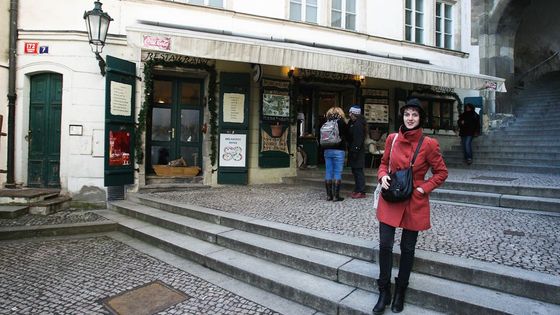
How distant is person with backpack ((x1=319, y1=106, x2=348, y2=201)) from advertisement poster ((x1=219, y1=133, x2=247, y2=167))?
10.2 feet

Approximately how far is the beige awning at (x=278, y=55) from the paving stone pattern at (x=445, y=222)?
2.87 meters

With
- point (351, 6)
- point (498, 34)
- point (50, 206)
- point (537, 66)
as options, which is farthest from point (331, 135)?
point (537, 66)

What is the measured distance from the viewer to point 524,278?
2920mm

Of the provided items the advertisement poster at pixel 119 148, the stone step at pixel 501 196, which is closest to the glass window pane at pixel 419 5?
the stone step at pixel 501 196

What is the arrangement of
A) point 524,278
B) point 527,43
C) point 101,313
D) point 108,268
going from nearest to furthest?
point 524,278, point 101,313, point 108,268, point 527,43

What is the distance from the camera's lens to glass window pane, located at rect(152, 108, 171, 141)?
8.94 meters

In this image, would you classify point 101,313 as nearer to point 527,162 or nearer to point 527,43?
point 527,162

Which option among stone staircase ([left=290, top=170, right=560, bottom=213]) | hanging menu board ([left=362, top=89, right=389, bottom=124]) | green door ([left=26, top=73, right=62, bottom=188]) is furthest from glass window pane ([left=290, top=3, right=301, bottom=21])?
green door ([left=26, top=73, right=62, bottom=188])

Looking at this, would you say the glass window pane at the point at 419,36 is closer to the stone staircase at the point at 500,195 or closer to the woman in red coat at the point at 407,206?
the stone staircase at the point at 500,195

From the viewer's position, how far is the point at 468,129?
9836mm

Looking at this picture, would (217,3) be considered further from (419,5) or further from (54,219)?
(419,5)

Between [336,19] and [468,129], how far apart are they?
513 cm

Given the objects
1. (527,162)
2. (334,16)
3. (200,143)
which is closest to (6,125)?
(200,143)

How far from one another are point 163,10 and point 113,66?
84.1 inches
